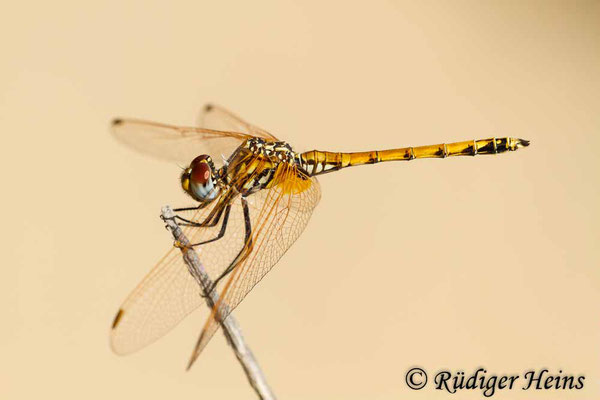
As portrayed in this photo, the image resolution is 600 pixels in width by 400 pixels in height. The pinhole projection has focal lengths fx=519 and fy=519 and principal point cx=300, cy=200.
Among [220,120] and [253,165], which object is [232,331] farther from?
[220,120]

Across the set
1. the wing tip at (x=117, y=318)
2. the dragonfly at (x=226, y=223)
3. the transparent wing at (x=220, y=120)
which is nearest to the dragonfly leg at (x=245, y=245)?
the dragonfly at (x=226, y=223)

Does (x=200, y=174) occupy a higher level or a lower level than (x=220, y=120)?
lower

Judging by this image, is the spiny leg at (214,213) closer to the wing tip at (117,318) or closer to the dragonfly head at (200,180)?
the dragonfly head at (200,180)

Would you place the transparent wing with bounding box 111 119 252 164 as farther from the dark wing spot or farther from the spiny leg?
the dark wing spot

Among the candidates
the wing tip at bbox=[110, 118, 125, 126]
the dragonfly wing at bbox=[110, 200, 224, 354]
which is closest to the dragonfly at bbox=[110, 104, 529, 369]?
the dragonfly wing at bbox=[110, 200, 224, 354]

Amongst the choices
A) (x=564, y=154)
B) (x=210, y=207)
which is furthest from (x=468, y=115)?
(x=210, y=207)

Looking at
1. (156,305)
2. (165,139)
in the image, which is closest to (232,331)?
(156,305)

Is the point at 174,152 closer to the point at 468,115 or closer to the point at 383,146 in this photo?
the point at 383,146
